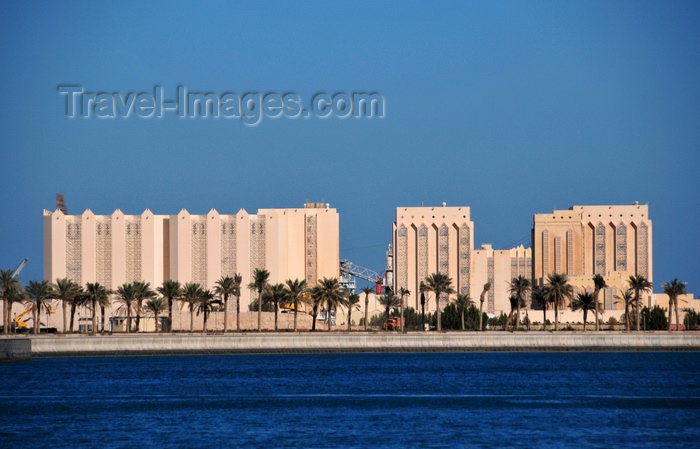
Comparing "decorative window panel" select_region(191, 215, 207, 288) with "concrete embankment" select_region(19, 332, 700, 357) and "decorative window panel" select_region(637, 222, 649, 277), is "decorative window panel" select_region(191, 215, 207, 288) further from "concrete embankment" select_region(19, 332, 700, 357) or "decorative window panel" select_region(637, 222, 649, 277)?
"decorative window panel" select_region(637, 222, 649, 277)

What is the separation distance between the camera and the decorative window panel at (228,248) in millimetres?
165375

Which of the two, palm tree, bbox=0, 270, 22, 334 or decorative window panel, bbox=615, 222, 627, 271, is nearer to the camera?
palm tree, bbox=0, 270, 22, 334

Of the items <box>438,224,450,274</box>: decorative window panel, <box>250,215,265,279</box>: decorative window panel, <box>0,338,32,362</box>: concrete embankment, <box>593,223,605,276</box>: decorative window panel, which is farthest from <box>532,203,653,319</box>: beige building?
<box>0,338,32,362</box>: concrete embankment

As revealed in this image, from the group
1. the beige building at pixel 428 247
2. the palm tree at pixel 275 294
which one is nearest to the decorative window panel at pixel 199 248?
the beige building at pixel 428 247

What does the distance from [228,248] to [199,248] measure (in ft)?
14.0

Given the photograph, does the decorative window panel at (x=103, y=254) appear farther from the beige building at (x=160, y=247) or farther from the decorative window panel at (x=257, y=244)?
the decorative window panel at (x=257, y=244)

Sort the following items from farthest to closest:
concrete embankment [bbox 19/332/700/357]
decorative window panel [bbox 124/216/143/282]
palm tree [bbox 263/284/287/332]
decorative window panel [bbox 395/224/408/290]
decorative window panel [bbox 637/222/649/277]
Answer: decorative window panel [bbox 395/224/408/290]
decorative window panel [bbox 637/222/649/277]
decorative window panel [bbox 124/216/143/282]
palm tree [bbox 263/284/287/332]
concrete embankment [bbox 19/332/700/357]

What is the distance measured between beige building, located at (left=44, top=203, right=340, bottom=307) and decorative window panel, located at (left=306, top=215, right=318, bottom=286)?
10898mm

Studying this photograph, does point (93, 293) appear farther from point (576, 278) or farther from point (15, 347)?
point (576, 278)

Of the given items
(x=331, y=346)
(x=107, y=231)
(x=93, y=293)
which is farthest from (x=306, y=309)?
(x=331, y=346)

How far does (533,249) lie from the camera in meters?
180

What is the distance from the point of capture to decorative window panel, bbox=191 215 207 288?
542 ft

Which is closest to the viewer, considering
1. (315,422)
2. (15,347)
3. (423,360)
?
(315,422)

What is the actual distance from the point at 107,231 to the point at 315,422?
393 ft
